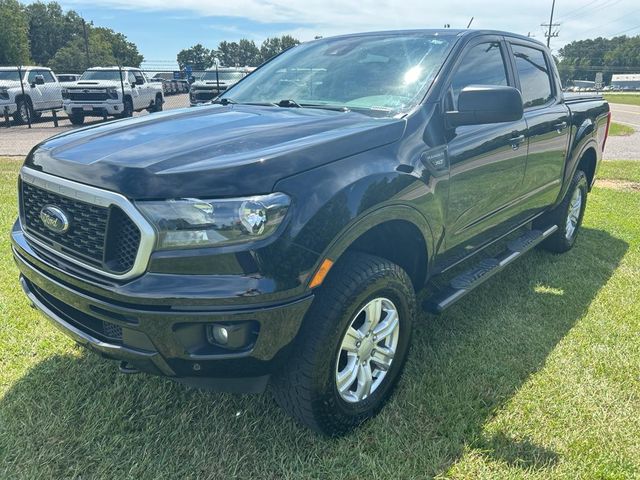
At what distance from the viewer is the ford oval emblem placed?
2161mm

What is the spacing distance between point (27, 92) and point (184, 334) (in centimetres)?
1829

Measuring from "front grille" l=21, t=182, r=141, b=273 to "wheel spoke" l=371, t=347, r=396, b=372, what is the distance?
1.24m

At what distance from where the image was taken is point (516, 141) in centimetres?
356

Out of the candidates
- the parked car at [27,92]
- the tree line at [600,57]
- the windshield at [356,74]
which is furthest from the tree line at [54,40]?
the tree line at [600,57]

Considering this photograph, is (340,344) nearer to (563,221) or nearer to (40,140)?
(563,221)

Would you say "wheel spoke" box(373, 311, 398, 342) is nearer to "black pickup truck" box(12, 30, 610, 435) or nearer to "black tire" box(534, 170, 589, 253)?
"black pickup truck" box(12, 30, 610, 435)

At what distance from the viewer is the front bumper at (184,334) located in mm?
1930

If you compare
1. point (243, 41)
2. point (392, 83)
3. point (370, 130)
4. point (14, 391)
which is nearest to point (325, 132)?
point (370, 130)

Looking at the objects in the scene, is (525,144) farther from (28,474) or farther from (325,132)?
(28,474)

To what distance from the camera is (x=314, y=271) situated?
2080 millimetres

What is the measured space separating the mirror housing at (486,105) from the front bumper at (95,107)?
15906 millimetres


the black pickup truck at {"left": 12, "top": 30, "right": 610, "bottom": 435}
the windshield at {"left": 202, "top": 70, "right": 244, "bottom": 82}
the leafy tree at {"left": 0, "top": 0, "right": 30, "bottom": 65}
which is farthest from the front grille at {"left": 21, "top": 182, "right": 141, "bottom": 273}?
the leafy tree at {"left": 0, "top": 0, "right": 30, "bottom": 65}

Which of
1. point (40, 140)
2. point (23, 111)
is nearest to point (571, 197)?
point (40, 140)

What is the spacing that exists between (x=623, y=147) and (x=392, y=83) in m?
13.8
